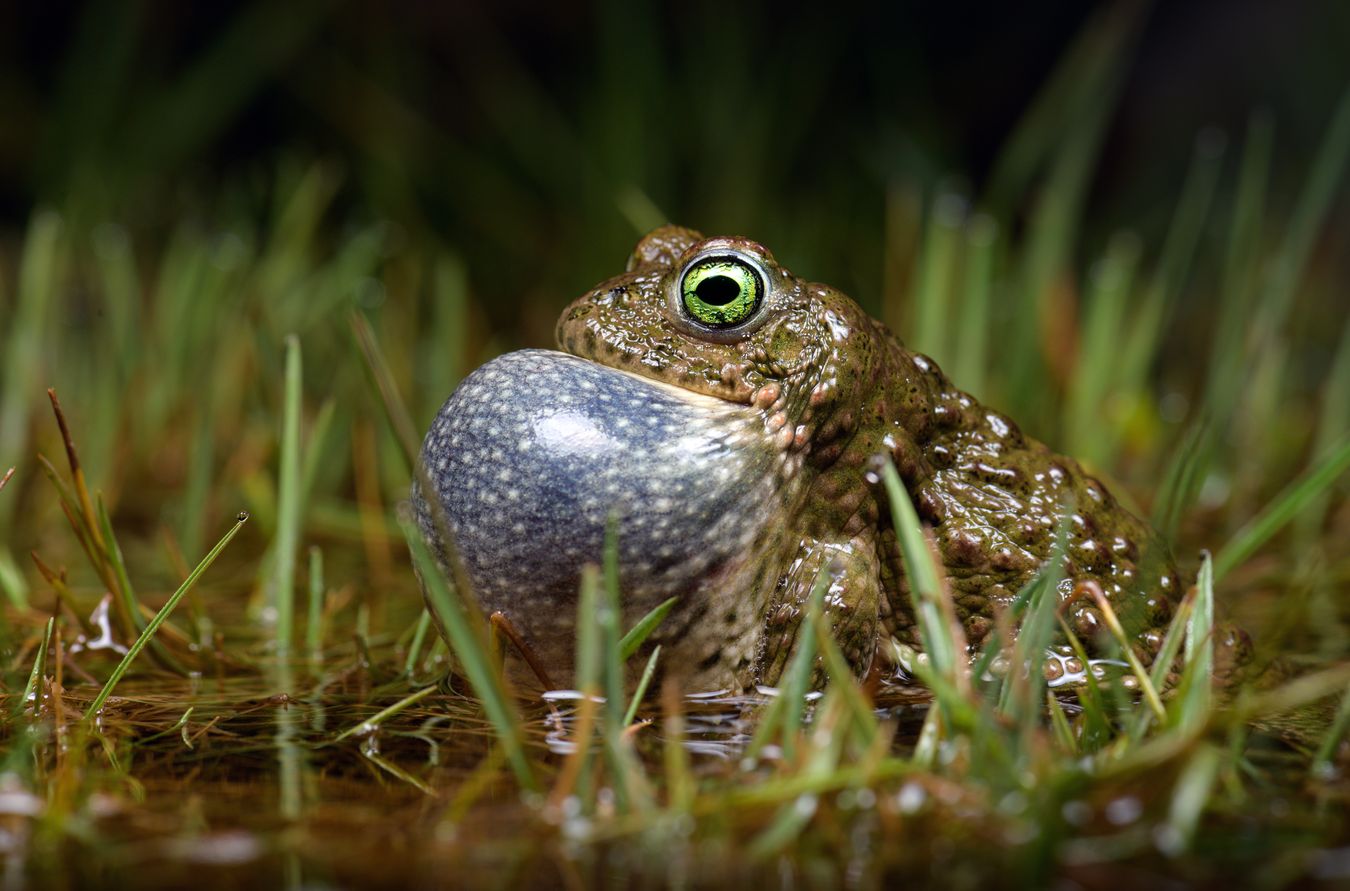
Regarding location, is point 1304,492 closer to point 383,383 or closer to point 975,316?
point 975,316

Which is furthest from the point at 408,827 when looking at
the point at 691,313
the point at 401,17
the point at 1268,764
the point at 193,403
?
the point at 401,17

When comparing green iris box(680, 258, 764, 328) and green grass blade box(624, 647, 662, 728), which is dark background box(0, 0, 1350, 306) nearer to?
green iris box(680, 258, 764, 328)

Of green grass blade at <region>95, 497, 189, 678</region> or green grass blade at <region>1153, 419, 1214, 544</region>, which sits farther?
green grass blade at <region>1153, 419, 1214, 544</region>

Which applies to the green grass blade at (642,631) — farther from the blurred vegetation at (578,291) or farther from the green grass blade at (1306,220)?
the green grass blade at (1306,220)

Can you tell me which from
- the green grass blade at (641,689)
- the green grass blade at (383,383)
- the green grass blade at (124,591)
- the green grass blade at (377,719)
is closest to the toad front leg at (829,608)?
the green grass blade at (641,689)

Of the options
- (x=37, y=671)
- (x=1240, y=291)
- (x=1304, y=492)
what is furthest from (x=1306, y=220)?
(x=37, y=671)

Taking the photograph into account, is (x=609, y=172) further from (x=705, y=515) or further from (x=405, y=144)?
(x=705, y=515)

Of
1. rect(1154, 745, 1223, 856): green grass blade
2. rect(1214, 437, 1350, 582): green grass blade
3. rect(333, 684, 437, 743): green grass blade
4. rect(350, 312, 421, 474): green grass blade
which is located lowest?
rect(1154, 745, 1223, 856): green grass blade

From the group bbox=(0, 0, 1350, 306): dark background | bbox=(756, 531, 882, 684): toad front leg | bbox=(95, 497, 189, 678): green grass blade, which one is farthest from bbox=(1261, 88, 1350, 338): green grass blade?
bbox=(95, 497, 189, 678): green grass blade
